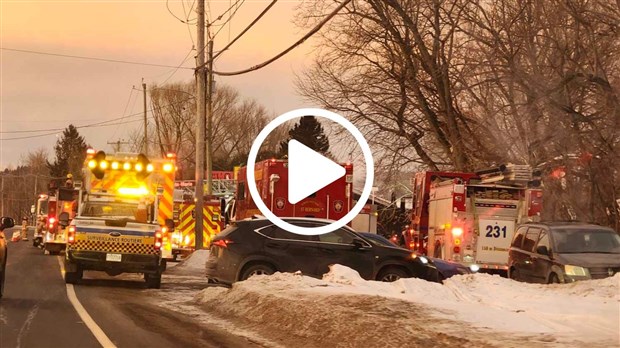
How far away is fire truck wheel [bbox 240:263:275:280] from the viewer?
1959 centimetres

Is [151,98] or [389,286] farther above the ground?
[151,98]

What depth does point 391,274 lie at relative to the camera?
65.4 ft

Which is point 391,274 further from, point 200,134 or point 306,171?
point 200,134

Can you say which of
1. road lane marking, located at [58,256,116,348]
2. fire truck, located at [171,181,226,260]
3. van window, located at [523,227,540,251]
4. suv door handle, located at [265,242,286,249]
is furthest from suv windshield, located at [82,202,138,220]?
fire truck, located at [171,181,226,260]

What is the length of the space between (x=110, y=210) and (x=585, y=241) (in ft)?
37.3

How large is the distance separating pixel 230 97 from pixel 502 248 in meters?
61.2

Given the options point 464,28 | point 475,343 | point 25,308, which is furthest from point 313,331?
point 464,28

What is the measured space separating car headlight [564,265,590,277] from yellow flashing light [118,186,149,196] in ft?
36.1

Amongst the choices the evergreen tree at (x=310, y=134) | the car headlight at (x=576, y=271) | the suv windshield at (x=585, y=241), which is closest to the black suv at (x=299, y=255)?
the suv windshield at (x=585, y=241)

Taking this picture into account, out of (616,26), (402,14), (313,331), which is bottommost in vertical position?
(313,331)

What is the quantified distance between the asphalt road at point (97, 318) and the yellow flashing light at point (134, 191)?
2.55 metres

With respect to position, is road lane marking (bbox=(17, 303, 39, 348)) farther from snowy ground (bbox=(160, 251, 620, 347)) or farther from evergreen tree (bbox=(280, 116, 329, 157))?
evergreen tree (bbox=(280, 116, 329, 157))

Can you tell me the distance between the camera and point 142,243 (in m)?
20.2

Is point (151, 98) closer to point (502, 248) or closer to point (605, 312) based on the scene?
point (502, 248)
